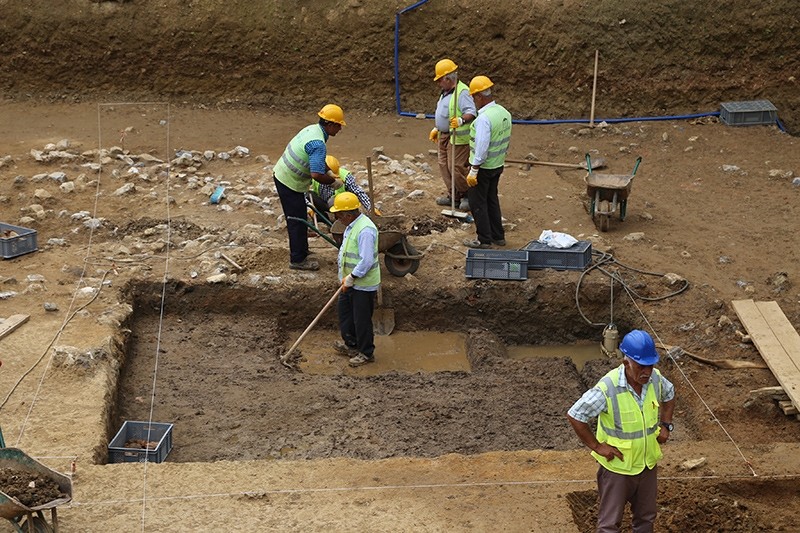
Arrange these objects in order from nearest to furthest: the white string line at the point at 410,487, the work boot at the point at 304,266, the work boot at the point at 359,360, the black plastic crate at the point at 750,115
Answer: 1. the white string line at the point at 410,487
2. the work boot at the point at 359,360
3. the work boot at the point at 304,266
4. the black plastic crate at the point at 750,115

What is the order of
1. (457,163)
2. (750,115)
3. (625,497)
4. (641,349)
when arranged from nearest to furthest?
(641,349), (625,497), (457,163), (750,115)

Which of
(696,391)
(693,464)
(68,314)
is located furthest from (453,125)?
(693,464)

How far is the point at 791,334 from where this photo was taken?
32.8 feet

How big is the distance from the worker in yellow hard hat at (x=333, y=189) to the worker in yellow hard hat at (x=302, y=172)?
0.23 feet

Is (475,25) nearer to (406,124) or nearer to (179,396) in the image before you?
(406,124)

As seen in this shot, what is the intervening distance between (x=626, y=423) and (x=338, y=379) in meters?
4.26

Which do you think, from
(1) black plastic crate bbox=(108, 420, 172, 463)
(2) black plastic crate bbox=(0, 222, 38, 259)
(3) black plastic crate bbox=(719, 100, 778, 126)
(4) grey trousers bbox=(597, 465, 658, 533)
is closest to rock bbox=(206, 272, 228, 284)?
(2) black plastic crate bbox=(0, 222, 38, 259)

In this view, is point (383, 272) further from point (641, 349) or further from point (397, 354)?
point (641, 349)

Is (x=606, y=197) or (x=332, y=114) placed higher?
(x=332, y=114)

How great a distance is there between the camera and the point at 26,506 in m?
6.66

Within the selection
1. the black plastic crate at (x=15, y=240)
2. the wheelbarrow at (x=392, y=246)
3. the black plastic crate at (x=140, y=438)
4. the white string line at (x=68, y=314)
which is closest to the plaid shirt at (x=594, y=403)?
the black plastic crate at (x=140, y=438)

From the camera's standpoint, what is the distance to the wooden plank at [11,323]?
9.89 metres

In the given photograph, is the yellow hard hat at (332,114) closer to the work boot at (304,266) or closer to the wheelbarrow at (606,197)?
the work boot at (304,266)

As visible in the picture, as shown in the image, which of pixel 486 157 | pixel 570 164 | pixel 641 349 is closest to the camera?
pixel 641 349
